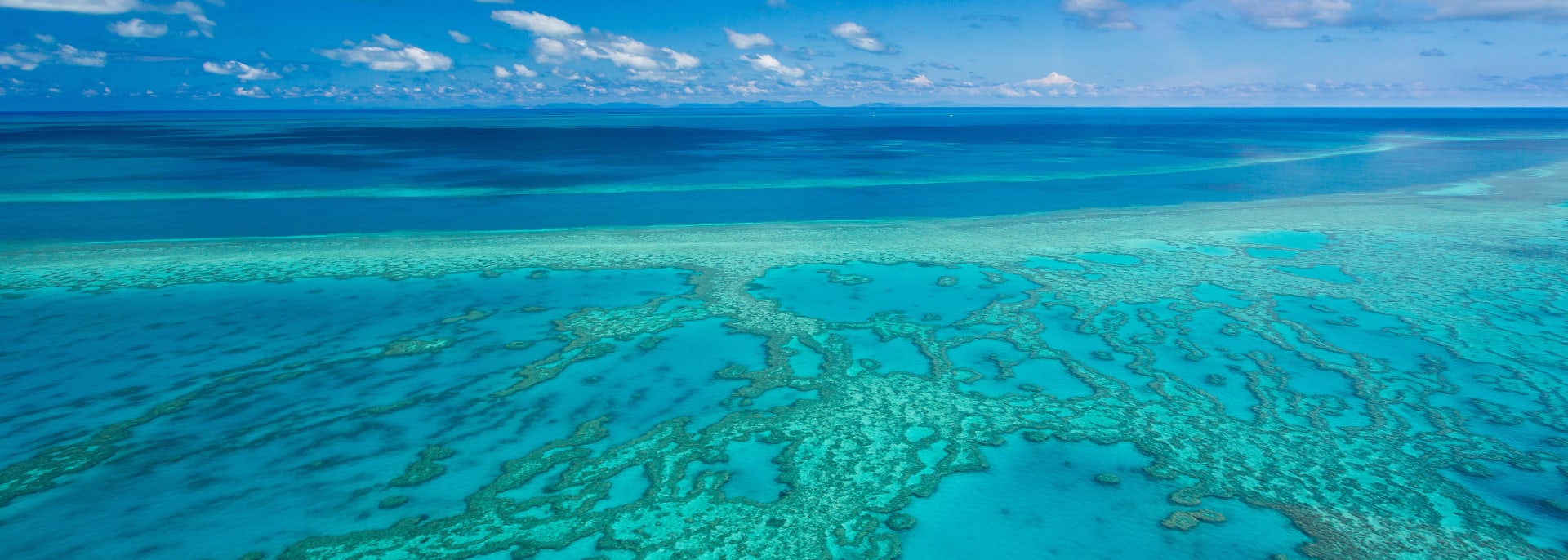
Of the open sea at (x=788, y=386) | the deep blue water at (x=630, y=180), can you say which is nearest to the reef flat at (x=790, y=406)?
the open sea at (x=788, y=386)

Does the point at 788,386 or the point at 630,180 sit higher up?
the point at 630,180

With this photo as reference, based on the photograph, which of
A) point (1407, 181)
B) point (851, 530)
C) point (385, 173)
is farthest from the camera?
point (385, 173)

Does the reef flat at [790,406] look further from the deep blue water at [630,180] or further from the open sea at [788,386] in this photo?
the deep blue water at [630,180]

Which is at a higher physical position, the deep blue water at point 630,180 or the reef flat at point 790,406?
the deep blue water at point 630,180

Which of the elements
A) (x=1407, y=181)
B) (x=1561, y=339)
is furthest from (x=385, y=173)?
(x=1407, y=181)

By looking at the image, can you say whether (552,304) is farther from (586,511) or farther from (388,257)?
(586,511)

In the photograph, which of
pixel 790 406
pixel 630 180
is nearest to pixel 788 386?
pixel 790 406

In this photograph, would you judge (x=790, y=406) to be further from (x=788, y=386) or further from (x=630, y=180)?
(x=630, y=180)
